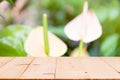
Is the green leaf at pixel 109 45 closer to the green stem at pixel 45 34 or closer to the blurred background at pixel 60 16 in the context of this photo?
the blurred background at pixel 60 16

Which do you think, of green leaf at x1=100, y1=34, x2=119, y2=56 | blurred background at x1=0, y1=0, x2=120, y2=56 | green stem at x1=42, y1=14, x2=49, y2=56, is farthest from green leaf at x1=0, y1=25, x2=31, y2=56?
green leaf at x1=100, y1=34, x2=119, y2=56

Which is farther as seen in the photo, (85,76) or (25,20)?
(25,20)

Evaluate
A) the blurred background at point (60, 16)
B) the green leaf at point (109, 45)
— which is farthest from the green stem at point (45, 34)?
the green leaf at point (109, 45)

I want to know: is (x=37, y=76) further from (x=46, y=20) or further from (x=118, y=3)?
(x=118, y=3)

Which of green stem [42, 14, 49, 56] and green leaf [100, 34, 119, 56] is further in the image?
green leaf [100, 34, 119, 56]

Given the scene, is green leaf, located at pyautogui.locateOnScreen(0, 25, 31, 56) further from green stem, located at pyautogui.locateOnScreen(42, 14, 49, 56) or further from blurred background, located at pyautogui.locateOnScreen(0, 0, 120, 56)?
green stem, located at pyautogui.locateOnScreen(42, 14, 49, 56)

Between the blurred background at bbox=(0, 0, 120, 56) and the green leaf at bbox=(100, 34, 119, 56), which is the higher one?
the blurred background at bbox=(0, 0, 120, 56)

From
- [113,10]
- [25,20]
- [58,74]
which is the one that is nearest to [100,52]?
[113,10]

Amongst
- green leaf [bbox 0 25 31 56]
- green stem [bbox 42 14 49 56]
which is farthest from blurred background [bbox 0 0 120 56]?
Answer: green stem [bbox 42 14 49 56]
